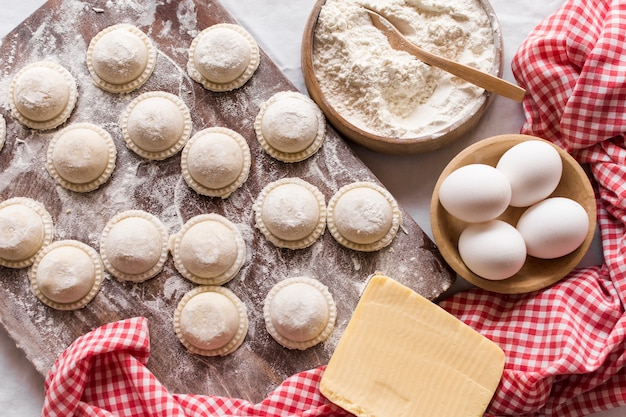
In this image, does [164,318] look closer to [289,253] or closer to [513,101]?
[289,253]

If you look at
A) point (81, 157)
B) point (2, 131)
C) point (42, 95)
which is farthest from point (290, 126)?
point (2, 131)

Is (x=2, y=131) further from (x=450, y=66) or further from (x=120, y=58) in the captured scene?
(x=450, y=66)

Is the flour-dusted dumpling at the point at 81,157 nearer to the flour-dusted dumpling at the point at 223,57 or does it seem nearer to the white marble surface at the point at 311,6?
the flour-dusted dumpling at the point at 223,57

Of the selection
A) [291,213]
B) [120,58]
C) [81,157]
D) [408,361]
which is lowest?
[408,361]

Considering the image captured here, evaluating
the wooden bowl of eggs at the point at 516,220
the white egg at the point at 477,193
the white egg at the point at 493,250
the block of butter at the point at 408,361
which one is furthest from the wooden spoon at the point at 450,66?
the block of butter at the point at 408,361

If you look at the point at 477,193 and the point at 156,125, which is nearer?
the point at 477,193

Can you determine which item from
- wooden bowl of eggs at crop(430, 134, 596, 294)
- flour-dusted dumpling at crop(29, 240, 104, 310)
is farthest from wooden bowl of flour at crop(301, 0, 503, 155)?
flour-dusted dumpling at crop(29, 240, 104, 310)
